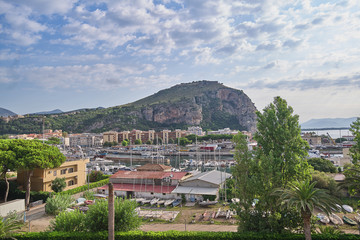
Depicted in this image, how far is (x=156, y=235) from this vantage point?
45.3 ft

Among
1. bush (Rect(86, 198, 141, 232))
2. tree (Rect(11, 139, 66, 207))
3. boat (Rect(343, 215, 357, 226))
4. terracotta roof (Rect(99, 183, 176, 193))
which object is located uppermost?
tree (Rect(11, 139, 66, 207))

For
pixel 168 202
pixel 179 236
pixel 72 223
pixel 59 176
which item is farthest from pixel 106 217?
pixel 59 176

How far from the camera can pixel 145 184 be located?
100 feet

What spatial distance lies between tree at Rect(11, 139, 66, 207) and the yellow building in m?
2.36

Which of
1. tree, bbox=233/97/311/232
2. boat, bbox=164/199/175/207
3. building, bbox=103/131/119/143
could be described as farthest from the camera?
building, bbox=103/131/119/143

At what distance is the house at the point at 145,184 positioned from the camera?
2920 centimetres

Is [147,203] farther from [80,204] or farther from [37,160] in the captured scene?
[37,160]

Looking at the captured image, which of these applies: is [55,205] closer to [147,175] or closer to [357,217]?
[147,175]

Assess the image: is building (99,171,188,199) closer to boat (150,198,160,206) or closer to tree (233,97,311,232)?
boat (150,198,160,206)

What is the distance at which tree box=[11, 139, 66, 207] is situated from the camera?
24.4m

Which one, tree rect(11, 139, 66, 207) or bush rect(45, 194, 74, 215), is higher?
tree rect(11, 139, 66, 207)

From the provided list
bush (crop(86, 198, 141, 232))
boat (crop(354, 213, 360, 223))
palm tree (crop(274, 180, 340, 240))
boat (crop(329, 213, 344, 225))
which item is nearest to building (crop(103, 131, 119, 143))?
bush (crop(86, 198, 141, 232))

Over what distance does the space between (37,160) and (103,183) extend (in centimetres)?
1317

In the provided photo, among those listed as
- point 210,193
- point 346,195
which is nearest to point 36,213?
point 210,193
